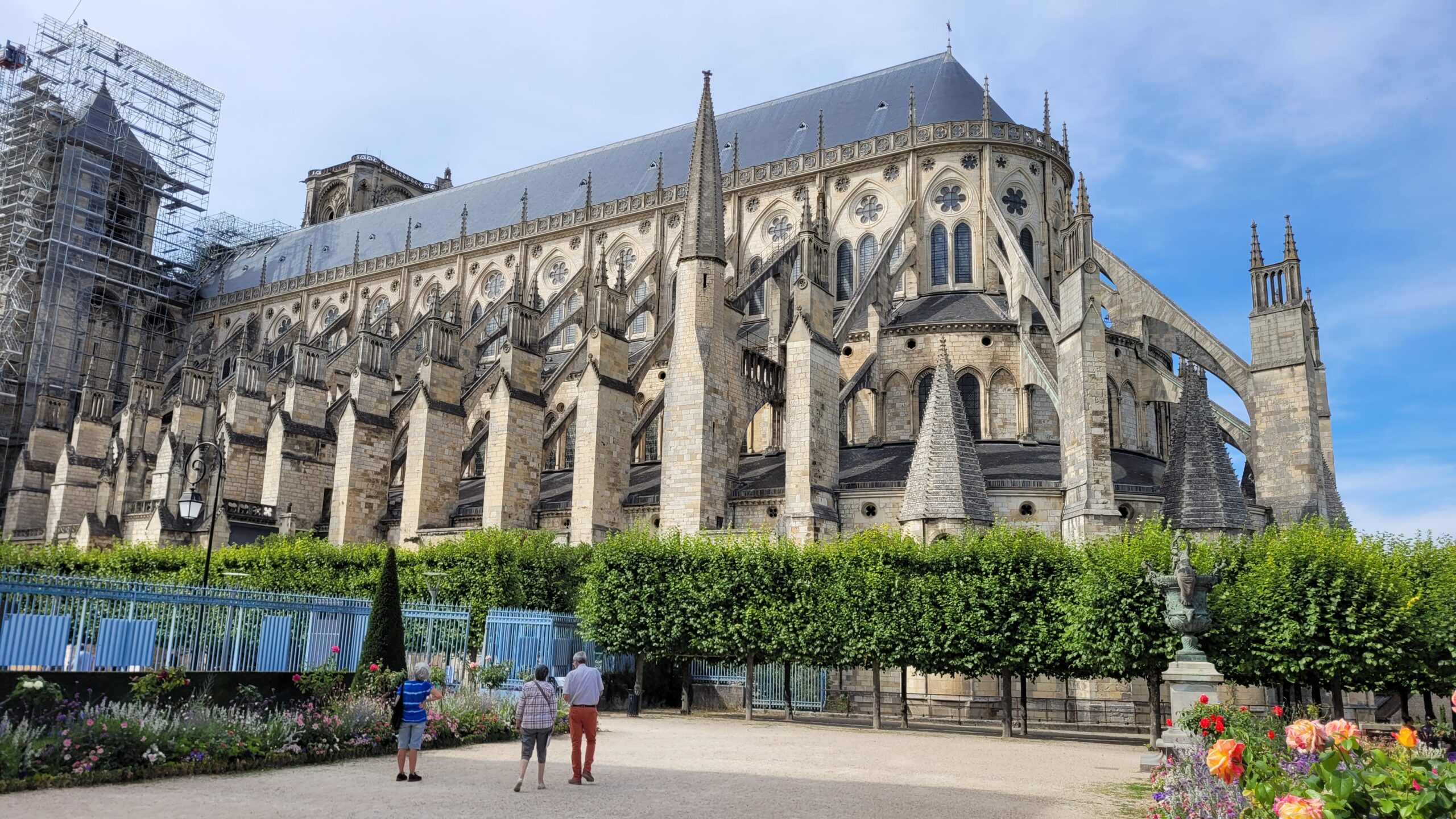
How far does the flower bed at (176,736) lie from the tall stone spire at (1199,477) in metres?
16.7

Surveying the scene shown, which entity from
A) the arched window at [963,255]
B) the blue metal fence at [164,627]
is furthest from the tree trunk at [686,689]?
the arched window at [963,255]

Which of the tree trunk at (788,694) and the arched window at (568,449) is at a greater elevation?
the arched window at (568,449)

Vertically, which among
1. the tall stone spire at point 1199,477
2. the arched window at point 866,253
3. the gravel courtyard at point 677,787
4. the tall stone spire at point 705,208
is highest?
the arched window at point 866,253

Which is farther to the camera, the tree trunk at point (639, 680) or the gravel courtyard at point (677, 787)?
the tree trunk at point (639, 680)

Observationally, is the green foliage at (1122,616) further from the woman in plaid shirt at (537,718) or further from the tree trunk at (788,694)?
the woman in plaid shirt at (537,718)

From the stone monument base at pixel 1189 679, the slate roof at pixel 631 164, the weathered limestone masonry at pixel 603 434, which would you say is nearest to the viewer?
the stone monument base at pixel 1189 679

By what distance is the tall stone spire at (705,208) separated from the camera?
91.7ft

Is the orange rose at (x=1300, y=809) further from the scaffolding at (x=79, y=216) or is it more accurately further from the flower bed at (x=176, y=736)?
the scaffolding at (x=79, y=216)

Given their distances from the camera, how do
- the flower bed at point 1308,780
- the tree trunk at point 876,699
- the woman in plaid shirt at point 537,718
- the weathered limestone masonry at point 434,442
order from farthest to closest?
the weathered limestone masonry at point 434,442
the tree trunk at point 876,699
the woman in plaid shirt at point 537,718
the flower bed at point 1308,780

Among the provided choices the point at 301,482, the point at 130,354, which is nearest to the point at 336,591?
the point at 301,482

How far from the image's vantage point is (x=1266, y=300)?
2627 centimetres

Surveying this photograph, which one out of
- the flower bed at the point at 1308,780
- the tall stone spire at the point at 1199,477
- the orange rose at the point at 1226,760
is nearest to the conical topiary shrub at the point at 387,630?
the flower bed at the point at 1308,780

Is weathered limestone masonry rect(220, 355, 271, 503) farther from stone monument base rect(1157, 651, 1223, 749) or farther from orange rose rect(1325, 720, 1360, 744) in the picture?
orange rose rect(1325, 720, 1360, 744)

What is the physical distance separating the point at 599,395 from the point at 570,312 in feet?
50.4
